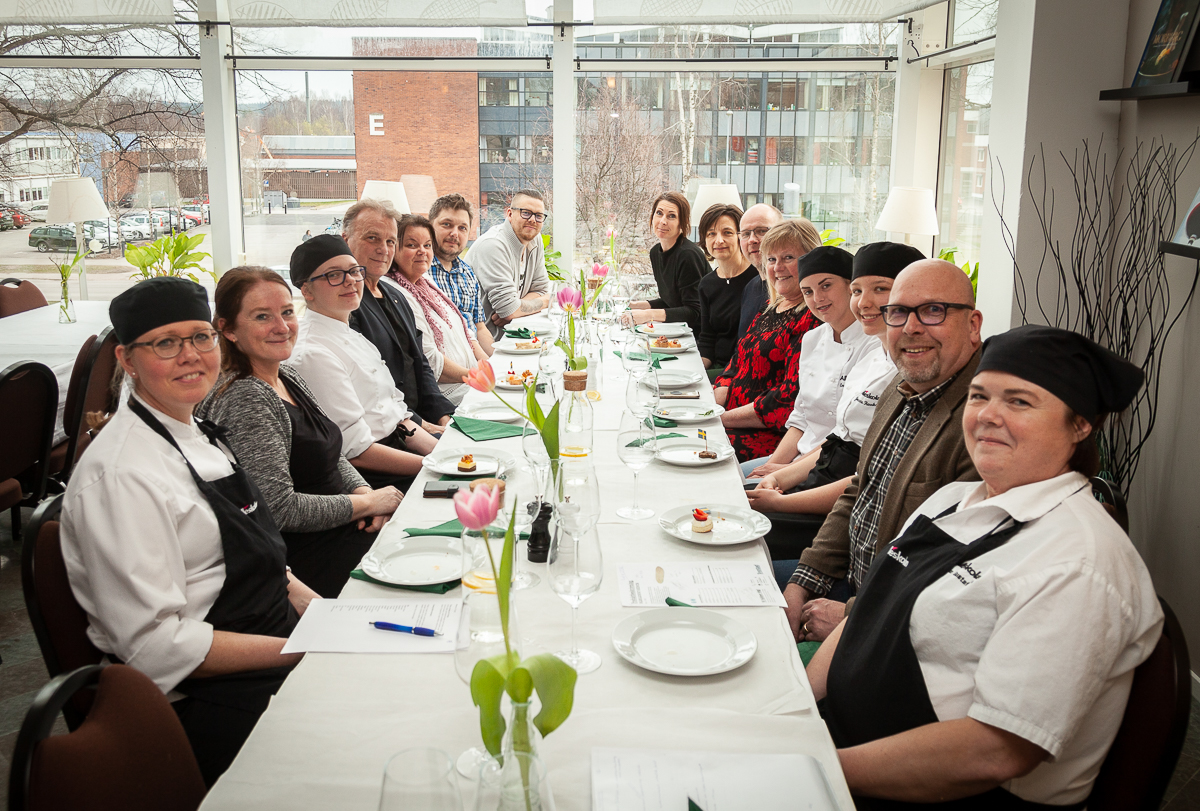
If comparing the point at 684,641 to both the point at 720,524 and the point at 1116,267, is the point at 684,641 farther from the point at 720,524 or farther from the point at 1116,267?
the point at 1116,267

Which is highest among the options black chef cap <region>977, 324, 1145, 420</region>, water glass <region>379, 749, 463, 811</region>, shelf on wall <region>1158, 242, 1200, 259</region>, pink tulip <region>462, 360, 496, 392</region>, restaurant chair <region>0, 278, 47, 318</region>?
shelf on wall <region>1158, 242, 1200, 259</region>

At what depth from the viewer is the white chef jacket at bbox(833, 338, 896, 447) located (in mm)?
2641

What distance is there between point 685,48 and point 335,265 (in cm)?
415

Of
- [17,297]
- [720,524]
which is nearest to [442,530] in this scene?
[720,524]

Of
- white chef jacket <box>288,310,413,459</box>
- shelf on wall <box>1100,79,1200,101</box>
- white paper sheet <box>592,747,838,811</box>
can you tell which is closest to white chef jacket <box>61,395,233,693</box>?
white paper sheet <box>592,747,838,811</box>

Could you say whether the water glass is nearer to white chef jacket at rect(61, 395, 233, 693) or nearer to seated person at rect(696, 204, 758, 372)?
white chef jacket at rect(61, 395, 233, 693)

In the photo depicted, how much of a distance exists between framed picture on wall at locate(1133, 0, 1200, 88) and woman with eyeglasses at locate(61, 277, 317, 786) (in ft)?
9.79

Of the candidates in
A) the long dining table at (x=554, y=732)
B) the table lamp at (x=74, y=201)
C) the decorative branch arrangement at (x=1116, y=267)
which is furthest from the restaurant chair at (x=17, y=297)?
the decorative branch arrangement at (x=1116, y=267)

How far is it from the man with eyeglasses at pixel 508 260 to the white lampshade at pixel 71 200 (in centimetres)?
231

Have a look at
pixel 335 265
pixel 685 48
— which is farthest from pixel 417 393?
pixel 685 48

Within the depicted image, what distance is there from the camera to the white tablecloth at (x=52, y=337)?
4133 mm

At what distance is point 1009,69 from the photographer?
12.2ft

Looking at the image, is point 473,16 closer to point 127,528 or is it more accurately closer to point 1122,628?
point 127,528

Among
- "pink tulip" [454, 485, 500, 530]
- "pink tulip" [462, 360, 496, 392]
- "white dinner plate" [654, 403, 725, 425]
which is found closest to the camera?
"pink tulip" [454, 485, 500, 530]
